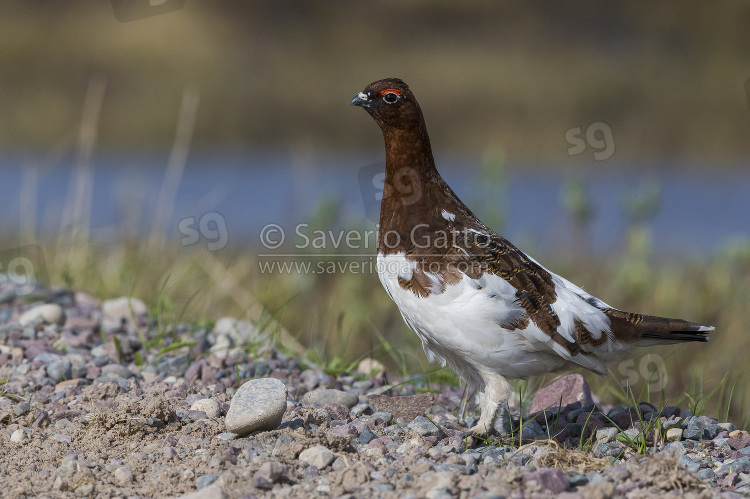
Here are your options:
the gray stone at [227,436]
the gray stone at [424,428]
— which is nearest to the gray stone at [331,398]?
the gray stone at [424,428]


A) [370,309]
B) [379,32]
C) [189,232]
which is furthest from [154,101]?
[370,309]

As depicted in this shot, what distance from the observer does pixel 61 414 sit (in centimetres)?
345

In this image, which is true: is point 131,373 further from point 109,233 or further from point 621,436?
point 109,233

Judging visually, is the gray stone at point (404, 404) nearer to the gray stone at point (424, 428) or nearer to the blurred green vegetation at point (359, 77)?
the gray stone at point (424, 428)

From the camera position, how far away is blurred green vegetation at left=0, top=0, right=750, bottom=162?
1502 centimetres

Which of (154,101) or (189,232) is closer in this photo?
(189,232)

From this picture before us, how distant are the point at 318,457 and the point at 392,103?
160cm

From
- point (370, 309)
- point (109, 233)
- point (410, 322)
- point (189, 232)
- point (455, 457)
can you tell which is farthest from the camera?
point (189, 232)

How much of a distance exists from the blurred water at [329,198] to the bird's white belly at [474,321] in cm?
218

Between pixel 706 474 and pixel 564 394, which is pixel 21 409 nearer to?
pixel 564 394

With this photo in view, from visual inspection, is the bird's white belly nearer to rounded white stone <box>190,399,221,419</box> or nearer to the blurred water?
rounded white stone <box>190,399,221,419</box>

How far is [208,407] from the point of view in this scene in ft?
11.5

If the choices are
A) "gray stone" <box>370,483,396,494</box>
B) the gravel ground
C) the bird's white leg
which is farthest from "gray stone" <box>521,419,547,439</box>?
"gray stone" <box>370,483,396,494</box>

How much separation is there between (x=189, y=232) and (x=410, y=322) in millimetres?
4121
